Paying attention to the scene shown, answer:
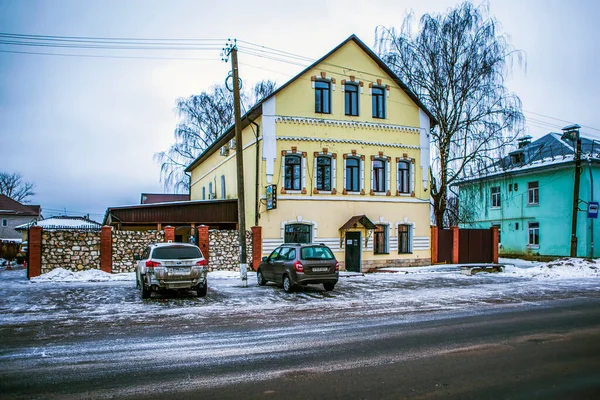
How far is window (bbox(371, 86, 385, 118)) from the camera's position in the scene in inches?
1054

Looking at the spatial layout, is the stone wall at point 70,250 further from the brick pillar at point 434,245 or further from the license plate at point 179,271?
the brick pillar at point 434,245

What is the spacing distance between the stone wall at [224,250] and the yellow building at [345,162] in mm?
1281

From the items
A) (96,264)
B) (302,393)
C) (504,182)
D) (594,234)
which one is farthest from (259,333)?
(504,182)

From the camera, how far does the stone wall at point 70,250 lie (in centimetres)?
2123

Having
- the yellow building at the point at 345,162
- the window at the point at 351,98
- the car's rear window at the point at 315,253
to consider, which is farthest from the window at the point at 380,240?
the car's rear window at the point at 315,253

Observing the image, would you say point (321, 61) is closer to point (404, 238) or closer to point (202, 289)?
point (404, 238)

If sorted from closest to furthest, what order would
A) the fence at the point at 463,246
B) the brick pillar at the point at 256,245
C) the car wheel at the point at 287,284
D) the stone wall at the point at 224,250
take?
the car wheel at the point at 287,284, the stone wall at the point at 224,250, the brick pillar at the point at 256,245, the fence at the point at 463,246

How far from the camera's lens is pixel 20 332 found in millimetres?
9508

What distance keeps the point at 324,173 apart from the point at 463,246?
992 cm

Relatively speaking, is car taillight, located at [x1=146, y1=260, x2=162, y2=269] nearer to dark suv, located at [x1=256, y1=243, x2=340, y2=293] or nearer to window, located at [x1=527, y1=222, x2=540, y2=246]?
dark suv, located at [x1=256, y1=243, x2=340, y2=293]

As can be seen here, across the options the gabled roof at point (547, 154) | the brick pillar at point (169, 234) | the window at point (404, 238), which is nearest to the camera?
the brick pillar at point (169, 234)

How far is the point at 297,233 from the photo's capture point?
2484 cm

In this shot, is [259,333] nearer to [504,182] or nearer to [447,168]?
[447,168]

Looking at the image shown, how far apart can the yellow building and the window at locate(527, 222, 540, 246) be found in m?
13.7
